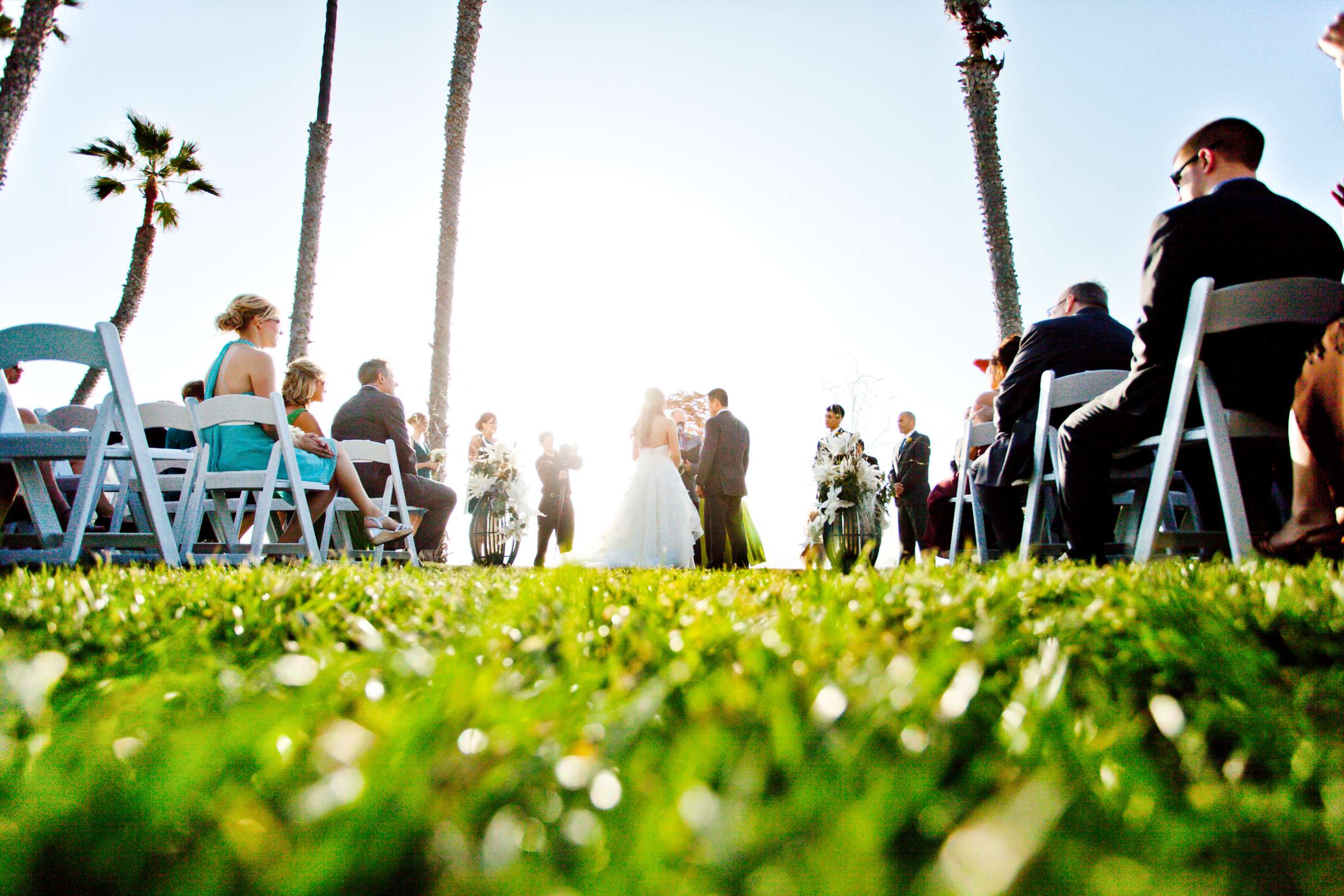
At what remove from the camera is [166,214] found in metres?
19.4

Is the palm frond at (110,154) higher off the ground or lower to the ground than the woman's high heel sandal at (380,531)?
higher

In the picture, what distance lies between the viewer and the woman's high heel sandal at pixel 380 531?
20.7 ft

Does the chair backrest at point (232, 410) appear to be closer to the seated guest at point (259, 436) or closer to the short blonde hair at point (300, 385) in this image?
the seated guest at point (259, 436)

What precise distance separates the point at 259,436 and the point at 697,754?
589 cm

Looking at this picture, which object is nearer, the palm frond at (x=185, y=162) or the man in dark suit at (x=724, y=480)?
the man in dark suit at (x=724, y=480)

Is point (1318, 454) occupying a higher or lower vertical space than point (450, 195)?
lower

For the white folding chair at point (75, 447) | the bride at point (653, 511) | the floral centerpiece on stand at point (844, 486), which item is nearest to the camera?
the white folding chair at point (75, 447)

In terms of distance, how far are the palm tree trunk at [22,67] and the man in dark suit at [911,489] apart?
13066 millimetres

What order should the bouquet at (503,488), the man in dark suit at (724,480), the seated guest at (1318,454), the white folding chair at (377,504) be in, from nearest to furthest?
the seated guest at (1318,454)
the white folding chair at (377,504)
the man in dark suit at (724,480)
the bouquet at (503,488)

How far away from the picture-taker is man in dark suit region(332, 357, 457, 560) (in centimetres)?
771

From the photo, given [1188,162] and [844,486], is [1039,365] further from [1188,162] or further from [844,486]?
[844,486]

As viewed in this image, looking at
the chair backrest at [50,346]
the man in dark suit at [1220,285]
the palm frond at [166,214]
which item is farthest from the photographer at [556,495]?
the palm frond at [166,214]

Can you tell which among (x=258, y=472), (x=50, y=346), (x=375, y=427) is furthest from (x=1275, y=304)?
(x=375, y=427)

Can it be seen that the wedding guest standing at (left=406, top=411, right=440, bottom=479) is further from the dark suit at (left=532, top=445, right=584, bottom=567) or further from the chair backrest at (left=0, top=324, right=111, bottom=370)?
the chair backrest at (left=0, top=324, right=111, bottom=370)
